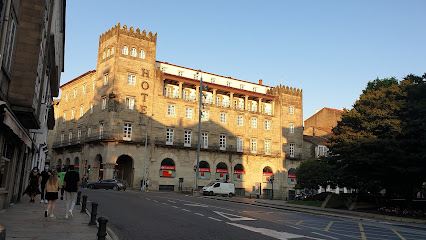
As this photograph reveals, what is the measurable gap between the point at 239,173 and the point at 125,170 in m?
17.7

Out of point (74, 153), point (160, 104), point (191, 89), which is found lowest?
point (74, 153)

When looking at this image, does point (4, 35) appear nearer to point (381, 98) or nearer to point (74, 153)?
point (381, 98)

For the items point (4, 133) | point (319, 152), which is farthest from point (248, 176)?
point (4, 133)

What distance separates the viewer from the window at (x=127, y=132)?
4803 cm

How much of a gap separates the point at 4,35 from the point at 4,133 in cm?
364

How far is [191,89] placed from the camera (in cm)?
5609

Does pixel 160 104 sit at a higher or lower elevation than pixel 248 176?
higher

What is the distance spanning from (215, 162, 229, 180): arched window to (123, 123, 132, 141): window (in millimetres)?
14671

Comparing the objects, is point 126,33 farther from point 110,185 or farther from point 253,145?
point 253,145

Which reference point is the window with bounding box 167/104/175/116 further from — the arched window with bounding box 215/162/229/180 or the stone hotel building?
the arched window with bounding box 215/162/229/180

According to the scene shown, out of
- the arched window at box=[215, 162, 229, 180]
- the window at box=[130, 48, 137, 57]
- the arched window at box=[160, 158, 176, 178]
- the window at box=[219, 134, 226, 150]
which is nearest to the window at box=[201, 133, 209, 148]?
the window at box=[219, 134, 226, 150]

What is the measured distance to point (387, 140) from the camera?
2239 centimetres

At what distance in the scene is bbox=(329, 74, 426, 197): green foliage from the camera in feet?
71.5

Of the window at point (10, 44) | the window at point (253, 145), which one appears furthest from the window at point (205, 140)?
the window at point (10, 44)
